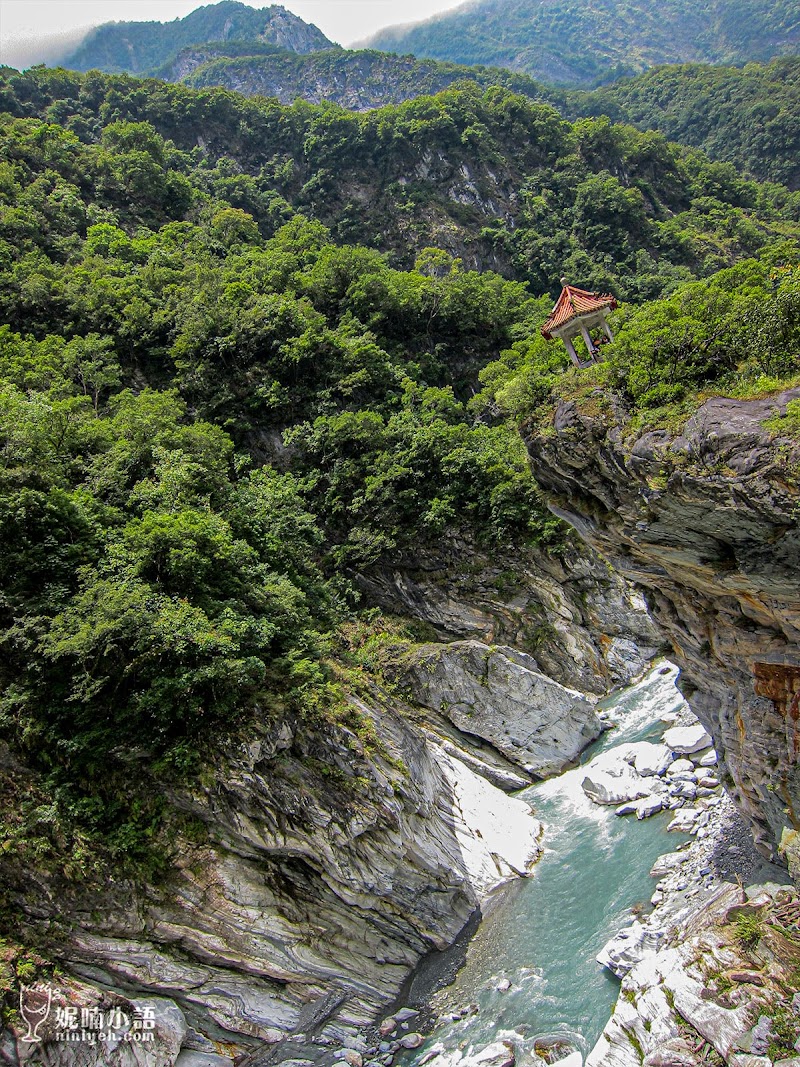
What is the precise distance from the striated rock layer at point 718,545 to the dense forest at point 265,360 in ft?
4.63

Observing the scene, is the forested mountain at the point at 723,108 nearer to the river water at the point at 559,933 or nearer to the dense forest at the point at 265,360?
the dense forest at the point at 265,360

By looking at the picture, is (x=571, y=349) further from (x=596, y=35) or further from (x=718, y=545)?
(x=596, y=35)

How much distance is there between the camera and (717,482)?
440 inches

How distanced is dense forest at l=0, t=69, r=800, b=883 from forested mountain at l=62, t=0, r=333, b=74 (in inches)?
3207

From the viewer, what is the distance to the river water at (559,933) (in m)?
13.8

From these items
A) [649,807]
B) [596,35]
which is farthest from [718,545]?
[596,35]

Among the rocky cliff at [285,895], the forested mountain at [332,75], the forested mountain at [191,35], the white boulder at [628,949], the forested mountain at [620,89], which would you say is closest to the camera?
the rocky cliff at [285,895]

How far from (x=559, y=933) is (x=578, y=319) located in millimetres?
16995

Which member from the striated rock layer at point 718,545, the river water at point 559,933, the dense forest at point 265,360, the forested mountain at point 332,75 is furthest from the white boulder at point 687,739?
the forested mountain at point 332,75

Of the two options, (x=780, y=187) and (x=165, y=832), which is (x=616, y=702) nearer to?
(x=165, y=832)

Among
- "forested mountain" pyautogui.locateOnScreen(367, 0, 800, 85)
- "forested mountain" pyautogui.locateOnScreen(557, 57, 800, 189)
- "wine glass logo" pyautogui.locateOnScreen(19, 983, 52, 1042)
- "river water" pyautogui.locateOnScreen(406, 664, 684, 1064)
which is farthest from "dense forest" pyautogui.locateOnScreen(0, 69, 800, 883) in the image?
"forested mountain" pyautogui.locateOnScreen(367, 0, 800, 85)

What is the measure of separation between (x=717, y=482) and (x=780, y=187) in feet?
228

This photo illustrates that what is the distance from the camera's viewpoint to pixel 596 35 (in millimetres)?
168000

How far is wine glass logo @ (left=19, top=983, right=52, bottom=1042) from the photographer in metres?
12.1
